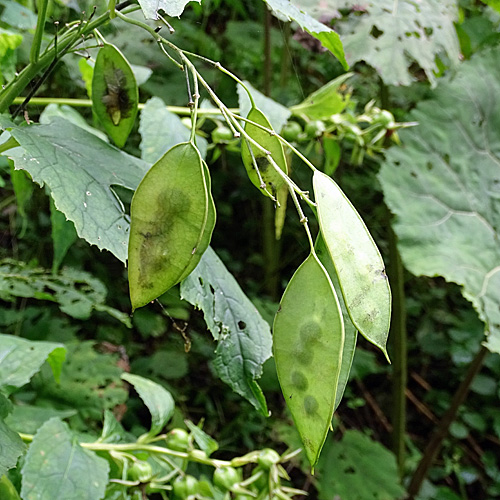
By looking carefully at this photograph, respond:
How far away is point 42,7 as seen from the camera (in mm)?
414

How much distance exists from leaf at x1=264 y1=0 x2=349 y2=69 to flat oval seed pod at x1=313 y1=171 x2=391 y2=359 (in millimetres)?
152

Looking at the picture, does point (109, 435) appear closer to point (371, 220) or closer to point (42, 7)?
point (42, 7)

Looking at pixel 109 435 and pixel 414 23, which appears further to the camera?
pixel 414 23

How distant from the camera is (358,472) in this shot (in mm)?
1483

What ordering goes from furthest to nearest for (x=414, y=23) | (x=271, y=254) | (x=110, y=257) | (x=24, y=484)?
(x=271, y=254), (x=110, y=257), (x=414, y=23), (x=24, y=484)

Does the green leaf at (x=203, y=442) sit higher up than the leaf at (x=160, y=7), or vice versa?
the leaf at (x=160, y=7)

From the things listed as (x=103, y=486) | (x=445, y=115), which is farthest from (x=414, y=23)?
(x=103, y=486)

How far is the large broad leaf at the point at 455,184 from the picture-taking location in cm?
117

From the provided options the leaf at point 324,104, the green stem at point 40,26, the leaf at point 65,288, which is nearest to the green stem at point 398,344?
the leaf at point 324,104

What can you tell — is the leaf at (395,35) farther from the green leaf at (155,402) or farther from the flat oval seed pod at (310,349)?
the flat oval seed pod at (310,349)

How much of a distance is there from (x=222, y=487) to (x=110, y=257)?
101 centimetres

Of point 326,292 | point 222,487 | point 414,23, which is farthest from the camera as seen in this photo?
point 414,23

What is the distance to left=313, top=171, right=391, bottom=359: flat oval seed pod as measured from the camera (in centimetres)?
32

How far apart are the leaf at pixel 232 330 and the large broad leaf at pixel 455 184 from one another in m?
0.68
